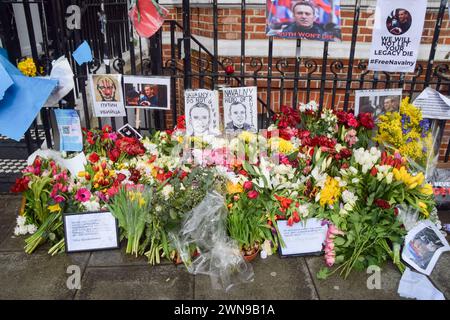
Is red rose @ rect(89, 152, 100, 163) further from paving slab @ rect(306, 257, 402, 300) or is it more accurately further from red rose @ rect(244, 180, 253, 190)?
paving slab @ rect(306, 257, 402, 300)

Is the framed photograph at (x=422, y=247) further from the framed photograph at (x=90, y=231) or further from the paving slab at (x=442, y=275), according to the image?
the framed photograph at (x=90, y=231)

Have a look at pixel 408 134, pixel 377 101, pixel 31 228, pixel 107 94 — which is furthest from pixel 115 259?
pixel 377 101

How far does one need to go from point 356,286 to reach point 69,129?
8.34 ft

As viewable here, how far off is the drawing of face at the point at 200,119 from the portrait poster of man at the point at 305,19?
847mm

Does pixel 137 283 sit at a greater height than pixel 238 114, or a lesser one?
lesser

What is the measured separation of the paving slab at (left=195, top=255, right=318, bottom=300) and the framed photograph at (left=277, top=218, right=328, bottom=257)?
0.08 metres

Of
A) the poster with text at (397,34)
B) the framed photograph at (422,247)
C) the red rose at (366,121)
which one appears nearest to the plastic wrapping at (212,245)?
the framed photograph at (422,247)

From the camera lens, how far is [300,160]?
9.18ft

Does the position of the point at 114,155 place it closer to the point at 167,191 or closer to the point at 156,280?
the point at 167,191

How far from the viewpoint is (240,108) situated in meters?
3.24

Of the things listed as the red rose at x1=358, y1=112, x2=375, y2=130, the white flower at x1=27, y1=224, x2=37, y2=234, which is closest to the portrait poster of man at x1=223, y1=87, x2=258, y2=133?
the red rose at x1=358, y1=112, x2=375, y2=130

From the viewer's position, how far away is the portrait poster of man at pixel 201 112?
3.19 m

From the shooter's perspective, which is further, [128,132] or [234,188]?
[128,132]

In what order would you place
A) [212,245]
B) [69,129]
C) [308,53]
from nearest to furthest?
[212,245] → [69,129] → [308,53]
